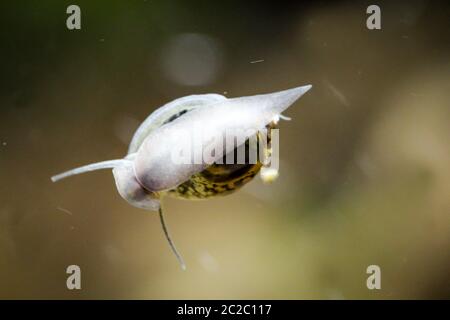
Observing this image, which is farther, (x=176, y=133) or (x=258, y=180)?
(x=258, y=180)

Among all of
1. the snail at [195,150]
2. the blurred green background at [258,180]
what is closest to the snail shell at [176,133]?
the snail at [195,150]

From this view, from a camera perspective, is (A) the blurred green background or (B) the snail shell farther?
(A) the blurred green background

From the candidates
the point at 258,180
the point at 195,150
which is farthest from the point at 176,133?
the point at 258,180

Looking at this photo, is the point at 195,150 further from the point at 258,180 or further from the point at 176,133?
the point at 258,180

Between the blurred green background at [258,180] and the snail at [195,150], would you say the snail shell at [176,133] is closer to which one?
the snail at [195,150]

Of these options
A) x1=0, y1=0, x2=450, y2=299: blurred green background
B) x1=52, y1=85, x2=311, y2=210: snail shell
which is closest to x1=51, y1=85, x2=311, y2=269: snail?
x1=52, y1=85, x2=311, y2=210: snail shell

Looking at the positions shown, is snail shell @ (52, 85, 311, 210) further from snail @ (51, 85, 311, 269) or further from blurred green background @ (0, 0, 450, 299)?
blurred green background @ (0, 0, 450, 299)
